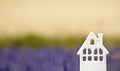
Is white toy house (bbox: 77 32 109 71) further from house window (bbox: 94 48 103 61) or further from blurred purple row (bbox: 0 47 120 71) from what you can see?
blurred purple row (bbox: 0 47 120 71)

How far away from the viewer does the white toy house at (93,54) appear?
136cm

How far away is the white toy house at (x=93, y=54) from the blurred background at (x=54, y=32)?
0.15 metres

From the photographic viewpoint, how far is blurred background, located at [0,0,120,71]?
153 centimetres

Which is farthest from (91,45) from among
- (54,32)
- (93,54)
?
(54,32)

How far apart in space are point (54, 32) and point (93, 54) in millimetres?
305

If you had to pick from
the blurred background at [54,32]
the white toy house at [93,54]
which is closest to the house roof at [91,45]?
the white toy house at [93,54]

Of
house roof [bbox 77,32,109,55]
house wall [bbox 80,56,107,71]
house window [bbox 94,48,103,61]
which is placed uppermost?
house roof [bbox 77,32,109,55]

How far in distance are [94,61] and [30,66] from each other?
424mm

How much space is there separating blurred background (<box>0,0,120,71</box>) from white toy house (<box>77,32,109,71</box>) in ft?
0.49

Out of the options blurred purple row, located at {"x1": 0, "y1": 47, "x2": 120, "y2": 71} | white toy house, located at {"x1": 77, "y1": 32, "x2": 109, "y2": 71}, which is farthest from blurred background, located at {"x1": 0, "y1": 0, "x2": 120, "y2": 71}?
white toy house, located at {"x1": 77, "y1": 32, "x2": 109, "y2": 71}

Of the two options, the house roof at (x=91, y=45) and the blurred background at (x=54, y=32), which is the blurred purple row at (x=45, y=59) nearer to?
the blurred background at (x=54, y=32)

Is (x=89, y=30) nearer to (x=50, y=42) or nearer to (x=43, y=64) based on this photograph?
(x=50, y=42)

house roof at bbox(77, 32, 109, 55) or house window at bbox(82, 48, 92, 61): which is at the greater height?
house roof at bbox(77, 32, 109, 55)

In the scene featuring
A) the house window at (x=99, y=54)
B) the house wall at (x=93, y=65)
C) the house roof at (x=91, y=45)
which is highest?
the house roof at (x=91, y=45)
